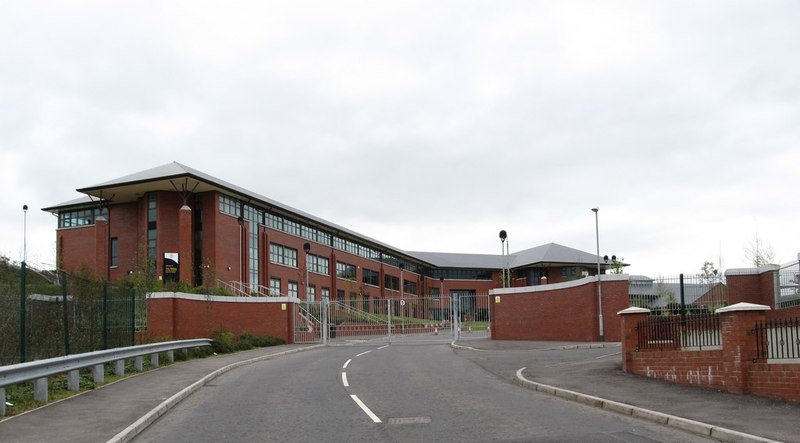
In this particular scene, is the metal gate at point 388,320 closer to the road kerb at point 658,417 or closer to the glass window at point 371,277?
the road kerb at point 658,417

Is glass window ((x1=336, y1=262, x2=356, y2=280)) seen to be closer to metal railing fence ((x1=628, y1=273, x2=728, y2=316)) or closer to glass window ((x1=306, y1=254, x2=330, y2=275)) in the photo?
glass window ((x1=306, y1=254, x2=330, y2=275))

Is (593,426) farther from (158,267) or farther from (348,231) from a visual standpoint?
(348,231)

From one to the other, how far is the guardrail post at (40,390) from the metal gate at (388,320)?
2345 centimetres

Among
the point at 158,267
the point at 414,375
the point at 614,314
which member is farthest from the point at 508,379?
the point at 158,267

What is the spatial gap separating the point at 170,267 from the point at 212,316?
719 inches

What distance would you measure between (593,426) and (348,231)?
65969 millimetres

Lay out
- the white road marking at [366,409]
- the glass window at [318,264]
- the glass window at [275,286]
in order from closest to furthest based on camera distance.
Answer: the white road marking at [366,409] < the glass window at [275,286] < the glass window at [318,264]

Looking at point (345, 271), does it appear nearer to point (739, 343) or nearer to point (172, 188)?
point (172, 188)

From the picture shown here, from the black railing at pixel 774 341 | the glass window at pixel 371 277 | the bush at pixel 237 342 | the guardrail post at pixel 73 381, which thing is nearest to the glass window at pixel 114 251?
the bush at pixel 237 342

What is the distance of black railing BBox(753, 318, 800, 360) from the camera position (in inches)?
497

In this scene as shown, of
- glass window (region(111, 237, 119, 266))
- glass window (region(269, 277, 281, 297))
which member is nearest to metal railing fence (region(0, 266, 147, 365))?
glass window (region(111, 237, 119, 266))

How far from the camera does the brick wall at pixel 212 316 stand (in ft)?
96.7

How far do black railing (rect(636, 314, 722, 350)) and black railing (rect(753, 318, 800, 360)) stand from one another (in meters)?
1.15

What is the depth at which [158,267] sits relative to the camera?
5019 centimetres
